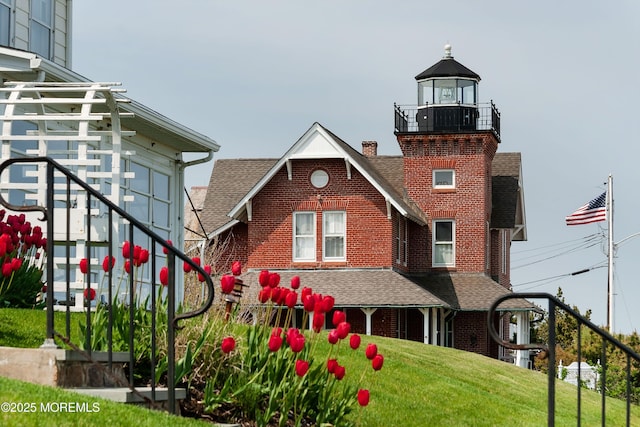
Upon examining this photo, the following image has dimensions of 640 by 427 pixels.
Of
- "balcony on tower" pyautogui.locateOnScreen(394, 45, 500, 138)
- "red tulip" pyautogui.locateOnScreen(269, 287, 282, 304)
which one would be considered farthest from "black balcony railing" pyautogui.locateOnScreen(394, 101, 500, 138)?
"red tulip" pyautogui.locateOnScreen(269, 287, 282, 304)

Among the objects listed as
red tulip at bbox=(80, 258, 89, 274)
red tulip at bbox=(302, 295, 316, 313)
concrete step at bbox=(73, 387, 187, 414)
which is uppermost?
red tulip at bbox=(80, 258, 89, 274)

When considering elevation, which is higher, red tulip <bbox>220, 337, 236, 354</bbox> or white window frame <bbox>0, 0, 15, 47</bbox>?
white window frame <bbox>0, 0, 15, 47</bbox>

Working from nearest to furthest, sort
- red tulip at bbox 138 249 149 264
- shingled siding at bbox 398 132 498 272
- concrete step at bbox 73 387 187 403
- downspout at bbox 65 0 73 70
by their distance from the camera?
concrete step at bbox 73 387 187 403 → red tulip at bbox 138 249 149 264 → downspout at bbox 65 0 73 70 → shingled siding at bbox 398 132 498 272

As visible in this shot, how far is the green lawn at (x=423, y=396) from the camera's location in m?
8.11

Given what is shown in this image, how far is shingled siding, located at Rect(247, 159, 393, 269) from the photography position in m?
38.1

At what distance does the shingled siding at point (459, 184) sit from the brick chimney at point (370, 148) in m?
4.82

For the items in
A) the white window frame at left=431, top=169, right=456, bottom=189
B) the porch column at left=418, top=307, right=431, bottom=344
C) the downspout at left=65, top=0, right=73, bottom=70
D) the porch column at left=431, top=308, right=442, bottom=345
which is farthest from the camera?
the white window frame at left=431, top=169, right=456, bottom=189

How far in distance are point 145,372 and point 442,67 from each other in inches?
1283

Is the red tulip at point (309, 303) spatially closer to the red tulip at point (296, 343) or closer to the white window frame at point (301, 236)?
the red tulip at point (296, 343)

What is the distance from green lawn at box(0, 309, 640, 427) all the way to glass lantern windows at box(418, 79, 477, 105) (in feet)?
48.0

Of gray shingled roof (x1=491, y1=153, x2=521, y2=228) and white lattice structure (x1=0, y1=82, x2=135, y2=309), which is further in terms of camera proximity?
gray shingled roof (x1=491, y1=153, x2=521, y2=228)

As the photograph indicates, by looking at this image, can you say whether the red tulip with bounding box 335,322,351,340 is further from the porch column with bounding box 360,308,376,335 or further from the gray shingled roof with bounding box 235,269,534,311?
the porch column with bounding box 360,308,376,335

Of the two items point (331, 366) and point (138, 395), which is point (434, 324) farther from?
point (138, 395)

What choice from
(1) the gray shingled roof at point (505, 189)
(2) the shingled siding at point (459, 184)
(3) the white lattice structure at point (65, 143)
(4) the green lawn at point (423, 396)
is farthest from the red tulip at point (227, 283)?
(1) the gray shingled roof at point (505, 189)
